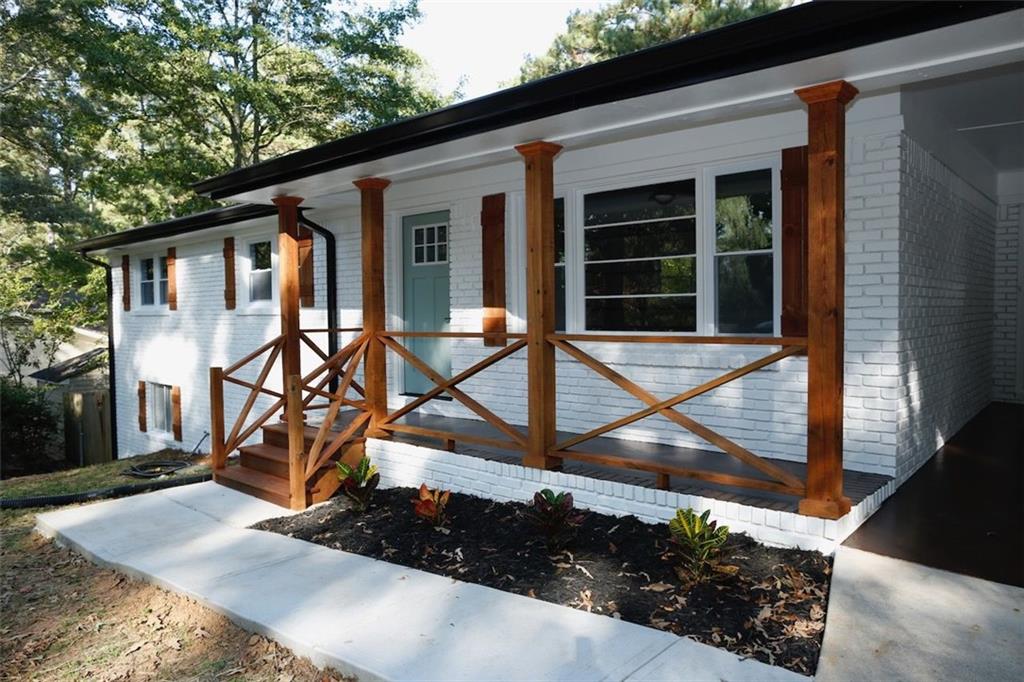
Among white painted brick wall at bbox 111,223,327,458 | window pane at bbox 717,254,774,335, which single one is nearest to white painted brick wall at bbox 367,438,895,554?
window pane at bbox 717,254,774,335

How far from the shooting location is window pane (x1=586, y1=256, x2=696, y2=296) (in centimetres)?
570

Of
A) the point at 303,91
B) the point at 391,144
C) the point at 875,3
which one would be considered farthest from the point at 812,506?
the point at 303,91

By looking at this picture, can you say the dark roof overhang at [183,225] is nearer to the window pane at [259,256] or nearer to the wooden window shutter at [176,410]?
the window pane at [259,256]

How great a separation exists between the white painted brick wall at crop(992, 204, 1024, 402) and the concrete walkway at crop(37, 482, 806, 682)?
22.8 feet

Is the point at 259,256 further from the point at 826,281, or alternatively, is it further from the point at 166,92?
the point at 826,281

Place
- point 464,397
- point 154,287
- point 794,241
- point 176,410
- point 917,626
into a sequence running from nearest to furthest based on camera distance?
point 917,626 < point 794,241 < point 464,397 < point 176,410 < point 154,287

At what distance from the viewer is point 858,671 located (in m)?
2.75

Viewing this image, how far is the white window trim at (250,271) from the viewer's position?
964 cm

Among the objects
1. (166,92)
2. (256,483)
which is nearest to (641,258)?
(256,483)

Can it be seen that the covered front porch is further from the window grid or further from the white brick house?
the window grid

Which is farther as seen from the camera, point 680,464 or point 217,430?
point 217,430

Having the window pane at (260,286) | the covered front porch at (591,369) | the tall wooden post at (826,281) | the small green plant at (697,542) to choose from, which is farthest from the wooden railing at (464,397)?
the window pane at (260,286)

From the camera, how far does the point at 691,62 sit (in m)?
3.56

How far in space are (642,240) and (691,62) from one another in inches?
96.5
